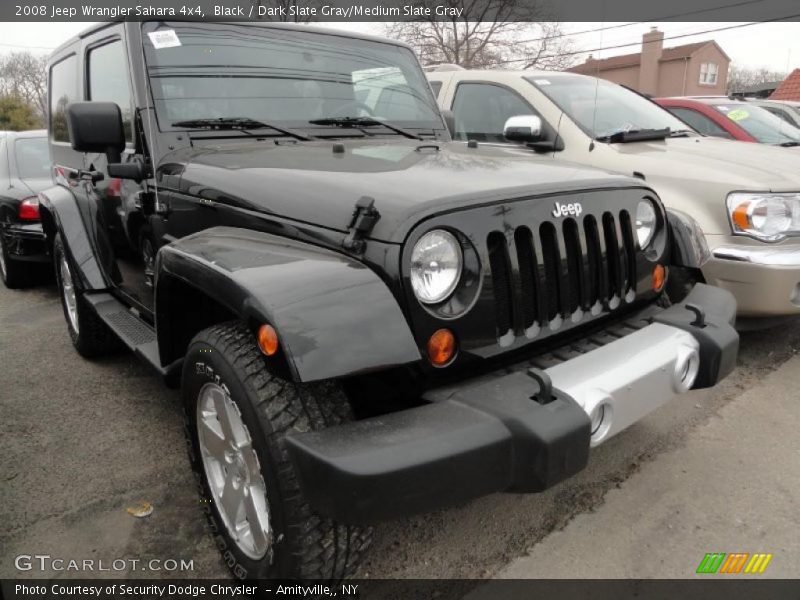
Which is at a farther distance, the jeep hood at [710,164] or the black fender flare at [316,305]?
the jeep hood at [710,164]

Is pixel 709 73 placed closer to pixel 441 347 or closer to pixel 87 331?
pixel 87 331

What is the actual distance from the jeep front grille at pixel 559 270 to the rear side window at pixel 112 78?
1.95 m

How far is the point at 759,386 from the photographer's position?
Answer: 3574mm

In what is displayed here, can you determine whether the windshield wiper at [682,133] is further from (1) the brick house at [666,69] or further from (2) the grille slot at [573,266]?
(1) the brick house at [666,69]

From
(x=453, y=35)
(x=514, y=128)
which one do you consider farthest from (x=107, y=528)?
(x=453, y=35)

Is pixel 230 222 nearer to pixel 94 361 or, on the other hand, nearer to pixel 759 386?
pixel 94 361

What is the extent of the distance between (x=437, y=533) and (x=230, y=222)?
1394mm

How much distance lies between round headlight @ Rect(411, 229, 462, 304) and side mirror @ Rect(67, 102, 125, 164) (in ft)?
5.31

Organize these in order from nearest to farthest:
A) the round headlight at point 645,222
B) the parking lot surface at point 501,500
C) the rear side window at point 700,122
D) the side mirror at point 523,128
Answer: the parking lot surface at point 501,500 < the round headlight at point 645,222 < the side mirror at point 523,128 < the rear side window at point 700,122

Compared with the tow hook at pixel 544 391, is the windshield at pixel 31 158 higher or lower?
higher

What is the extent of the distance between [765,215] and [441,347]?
2.88 metres

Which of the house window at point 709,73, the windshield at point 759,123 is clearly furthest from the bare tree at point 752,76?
the windshield at point 759,123

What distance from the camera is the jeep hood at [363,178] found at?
179cm

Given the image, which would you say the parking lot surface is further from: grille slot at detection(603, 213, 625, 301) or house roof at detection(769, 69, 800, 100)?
house roof at detection(769, 69, 800, 100)
